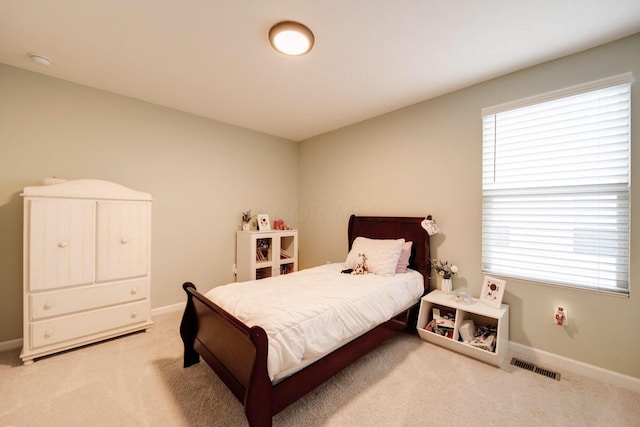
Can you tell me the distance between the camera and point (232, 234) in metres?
3.75

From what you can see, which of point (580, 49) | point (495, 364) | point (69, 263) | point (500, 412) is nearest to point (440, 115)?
point (580, 49)

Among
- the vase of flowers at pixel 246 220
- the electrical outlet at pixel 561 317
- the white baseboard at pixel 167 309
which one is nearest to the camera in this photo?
the electrical outlet at pixel 561 317

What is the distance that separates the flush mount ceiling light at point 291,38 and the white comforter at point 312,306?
1860 mm

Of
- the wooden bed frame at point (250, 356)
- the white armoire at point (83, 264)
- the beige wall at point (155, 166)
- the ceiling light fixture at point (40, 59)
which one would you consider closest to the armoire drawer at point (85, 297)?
the white armoire at point (83, 264)

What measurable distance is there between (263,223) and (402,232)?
2029 mm

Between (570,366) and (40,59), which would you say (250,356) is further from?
(40,59)

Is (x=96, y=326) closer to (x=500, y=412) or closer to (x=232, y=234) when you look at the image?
(x=232, y=234)

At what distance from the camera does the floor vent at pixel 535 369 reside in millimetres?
1976

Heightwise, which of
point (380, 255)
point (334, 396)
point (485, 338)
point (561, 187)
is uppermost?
point (561, 187)

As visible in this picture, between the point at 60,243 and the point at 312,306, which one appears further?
the point at 60,243

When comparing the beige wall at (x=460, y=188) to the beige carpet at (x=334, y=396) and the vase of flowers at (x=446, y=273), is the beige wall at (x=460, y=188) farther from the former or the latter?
the beige carpet at (x=334, y=396)

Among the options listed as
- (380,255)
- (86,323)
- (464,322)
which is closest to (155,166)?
(86,323)

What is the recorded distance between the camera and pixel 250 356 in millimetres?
1377

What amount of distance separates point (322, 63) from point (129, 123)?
2271 millimetres
